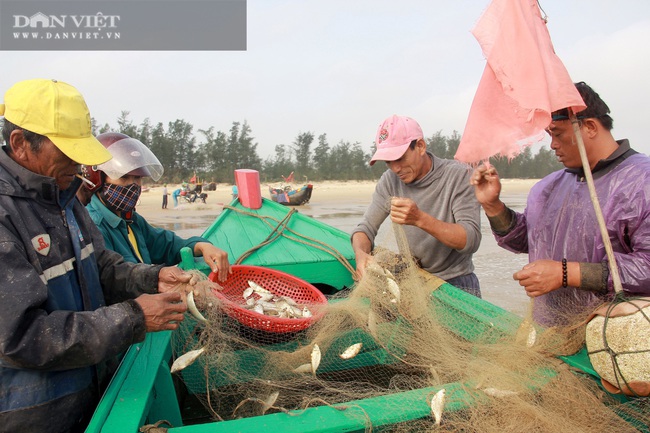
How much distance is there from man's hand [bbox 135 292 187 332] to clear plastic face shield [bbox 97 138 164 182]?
1.55 metres

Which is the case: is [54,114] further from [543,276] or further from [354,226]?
[354,226]

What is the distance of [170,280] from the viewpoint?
2.35m

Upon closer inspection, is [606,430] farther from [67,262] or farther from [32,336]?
[67,262]

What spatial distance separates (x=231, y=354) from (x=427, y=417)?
1.13 m

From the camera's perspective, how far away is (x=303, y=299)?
3428 millimetres

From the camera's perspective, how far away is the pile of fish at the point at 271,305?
2.89 meters

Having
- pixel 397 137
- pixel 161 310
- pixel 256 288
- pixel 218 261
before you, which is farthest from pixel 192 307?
pixel 397 137

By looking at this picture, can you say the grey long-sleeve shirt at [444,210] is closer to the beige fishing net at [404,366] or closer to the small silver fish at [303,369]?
the beige fishing net at [404,366]

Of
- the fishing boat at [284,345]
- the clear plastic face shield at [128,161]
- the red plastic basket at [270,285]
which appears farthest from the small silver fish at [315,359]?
the clear plastic face shield at [128,161]

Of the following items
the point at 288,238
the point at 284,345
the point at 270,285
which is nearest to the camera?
the point at 284,345

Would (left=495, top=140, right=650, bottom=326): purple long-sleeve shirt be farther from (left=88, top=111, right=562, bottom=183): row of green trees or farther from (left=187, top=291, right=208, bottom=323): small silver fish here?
(left=88, top=111, right=562, bottom=183): row of green trees

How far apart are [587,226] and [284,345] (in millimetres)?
1890

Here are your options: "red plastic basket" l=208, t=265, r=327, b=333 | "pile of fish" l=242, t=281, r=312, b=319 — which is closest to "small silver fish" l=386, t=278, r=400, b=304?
"red plastic basket" l=208, t=265, r=327, b=333

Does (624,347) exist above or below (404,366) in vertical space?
above
